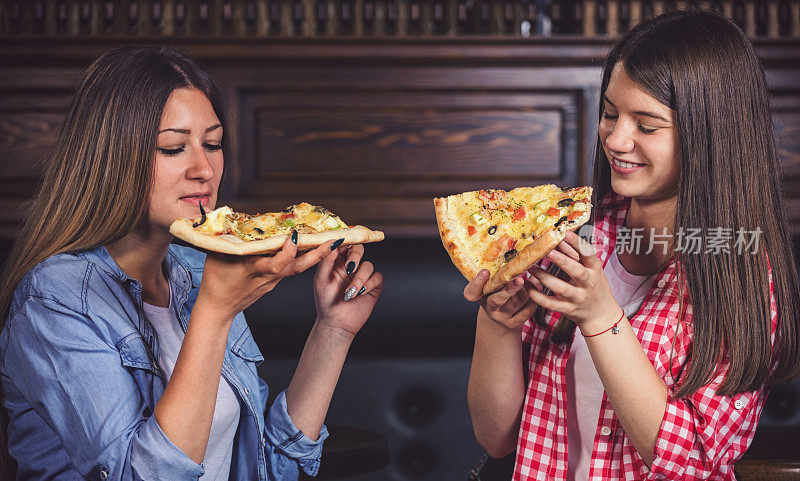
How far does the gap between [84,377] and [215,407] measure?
1.17 ft

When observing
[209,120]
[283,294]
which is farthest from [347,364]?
[209,120]

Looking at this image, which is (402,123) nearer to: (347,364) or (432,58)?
(432,58)

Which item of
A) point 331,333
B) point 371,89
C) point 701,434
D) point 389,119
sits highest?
point 371,89

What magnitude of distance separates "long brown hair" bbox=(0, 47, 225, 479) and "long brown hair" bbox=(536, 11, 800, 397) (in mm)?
1114

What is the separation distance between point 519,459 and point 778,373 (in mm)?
652

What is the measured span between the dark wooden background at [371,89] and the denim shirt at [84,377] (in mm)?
1660

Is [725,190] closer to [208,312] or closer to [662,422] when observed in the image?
[662,422]

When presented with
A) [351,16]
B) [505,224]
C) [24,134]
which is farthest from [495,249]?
[24,134]

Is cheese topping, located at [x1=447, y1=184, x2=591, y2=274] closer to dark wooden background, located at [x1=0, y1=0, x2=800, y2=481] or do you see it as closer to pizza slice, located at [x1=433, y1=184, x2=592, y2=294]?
pizza slice, located at [x1=433, y1=184, x2=592, y2=294]

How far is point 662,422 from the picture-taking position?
158cm

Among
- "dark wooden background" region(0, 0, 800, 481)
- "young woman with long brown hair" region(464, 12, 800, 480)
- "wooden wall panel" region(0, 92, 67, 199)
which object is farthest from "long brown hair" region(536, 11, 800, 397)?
"wooden wall panel" region(0, 92, 67, 199)

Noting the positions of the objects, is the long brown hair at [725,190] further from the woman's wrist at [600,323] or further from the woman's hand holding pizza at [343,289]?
the woman's hand holding pizza at [343,289]

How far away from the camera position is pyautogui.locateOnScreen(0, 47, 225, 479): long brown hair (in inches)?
63.7

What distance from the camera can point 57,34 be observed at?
129 inches
